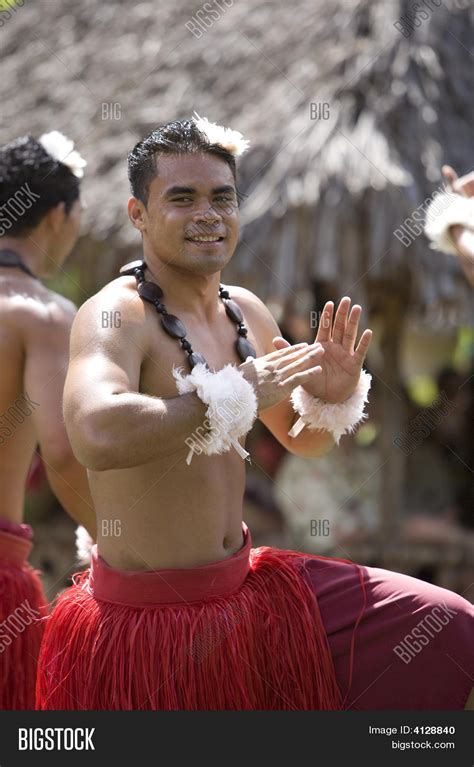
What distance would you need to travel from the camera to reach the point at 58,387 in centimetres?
332

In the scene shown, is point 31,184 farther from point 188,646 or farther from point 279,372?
point 188,646

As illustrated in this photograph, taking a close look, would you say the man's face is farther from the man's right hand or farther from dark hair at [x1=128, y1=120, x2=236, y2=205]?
the man's right hand

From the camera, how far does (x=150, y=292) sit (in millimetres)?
2807

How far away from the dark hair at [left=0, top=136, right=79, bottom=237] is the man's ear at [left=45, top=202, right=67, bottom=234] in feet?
0.04

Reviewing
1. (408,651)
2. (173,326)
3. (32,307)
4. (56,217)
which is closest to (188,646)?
(408,651)

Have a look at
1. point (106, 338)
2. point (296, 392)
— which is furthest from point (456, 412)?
point (106, 338)

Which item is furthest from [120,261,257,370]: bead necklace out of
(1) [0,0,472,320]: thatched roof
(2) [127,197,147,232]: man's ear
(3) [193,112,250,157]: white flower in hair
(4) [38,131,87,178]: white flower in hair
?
(1) [0,0,472,320]: thatched roof

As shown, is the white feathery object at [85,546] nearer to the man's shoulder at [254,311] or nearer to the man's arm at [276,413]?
the man's arm at [276,413]

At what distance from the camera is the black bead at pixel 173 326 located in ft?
9.09

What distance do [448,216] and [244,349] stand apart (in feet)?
2.54

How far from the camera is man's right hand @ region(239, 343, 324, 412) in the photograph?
2.64 meters

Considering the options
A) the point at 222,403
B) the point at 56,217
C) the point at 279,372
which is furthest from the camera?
the point at 56,217

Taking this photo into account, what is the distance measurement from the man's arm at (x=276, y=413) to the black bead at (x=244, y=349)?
0.17 m

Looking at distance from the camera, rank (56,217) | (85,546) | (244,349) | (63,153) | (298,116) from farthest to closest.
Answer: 1. (298,116)
2. (63,153)
3. (56,217)
4. (85,546)
5. (244,349)
